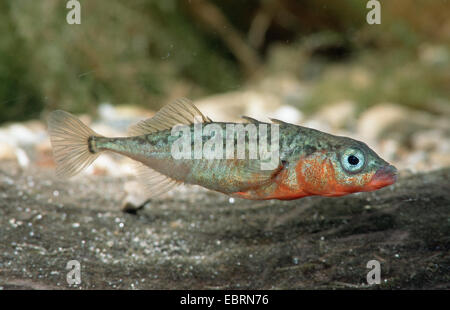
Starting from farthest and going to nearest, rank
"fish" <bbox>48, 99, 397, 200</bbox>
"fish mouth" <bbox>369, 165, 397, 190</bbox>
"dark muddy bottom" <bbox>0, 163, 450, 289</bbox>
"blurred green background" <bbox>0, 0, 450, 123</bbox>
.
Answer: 1. "blurred green background" <bbox>0, 0, 450, 123</bbox>
2. "dark muddy bottom" <bbox>0, 163, 450, 289</bbox>
3. "fish" <bbox>48, 99, 397, 200</bbox>
4. "fish mouth" <bbox>369, 165, 397, 190</bbox>

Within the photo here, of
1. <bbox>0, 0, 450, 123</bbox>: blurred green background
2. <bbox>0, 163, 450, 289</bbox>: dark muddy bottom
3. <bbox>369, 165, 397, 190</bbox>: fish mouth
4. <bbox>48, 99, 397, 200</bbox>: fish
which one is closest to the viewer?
<bbox>369, 165, 397, 190</bbox>: fish mouth

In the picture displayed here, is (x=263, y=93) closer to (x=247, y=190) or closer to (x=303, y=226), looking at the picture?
(x=303, y=226)

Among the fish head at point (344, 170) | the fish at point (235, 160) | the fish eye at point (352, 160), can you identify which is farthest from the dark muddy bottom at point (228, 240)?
the fish eye at point (352, 160)

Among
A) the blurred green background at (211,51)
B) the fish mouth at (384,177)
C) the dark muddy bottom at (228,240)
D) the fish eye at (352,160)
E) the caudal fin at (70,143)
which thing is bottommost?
the dark muddy bottom at (228,240)

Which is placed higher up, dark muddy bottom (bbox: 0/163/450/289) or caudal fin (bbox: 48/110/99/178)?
caudal fin (bbox: 48/110/99/178)

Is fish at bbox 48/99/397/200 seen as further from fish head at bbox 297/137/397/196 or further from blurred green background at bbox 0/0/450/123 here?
blurred green background at bbox 0/0/450/123

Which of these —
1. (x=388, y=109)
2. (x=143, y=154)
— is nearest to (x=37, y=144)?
(x=143, y=154)

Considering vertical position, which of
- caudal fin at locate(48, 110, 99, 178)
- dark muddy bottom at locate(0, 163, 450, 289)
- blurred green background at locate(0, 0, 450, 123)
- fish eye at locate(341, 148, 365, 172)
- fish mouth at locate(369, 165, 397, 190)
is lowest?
dark muddy bottom at locate(0, 163, 450, 289)

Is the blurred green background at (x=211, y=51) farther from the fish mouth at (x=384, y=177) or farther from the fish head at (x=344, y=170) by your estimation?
the fish mouth at (x=384, y=177)

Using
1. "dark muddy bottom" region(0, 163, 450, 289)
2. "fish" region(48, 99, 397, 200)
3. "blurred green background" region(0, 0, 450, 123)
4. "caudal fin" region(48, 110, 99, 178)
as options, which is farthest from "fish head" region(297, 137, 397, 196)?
"blurred green background" region(0, 0, 450, 123)
